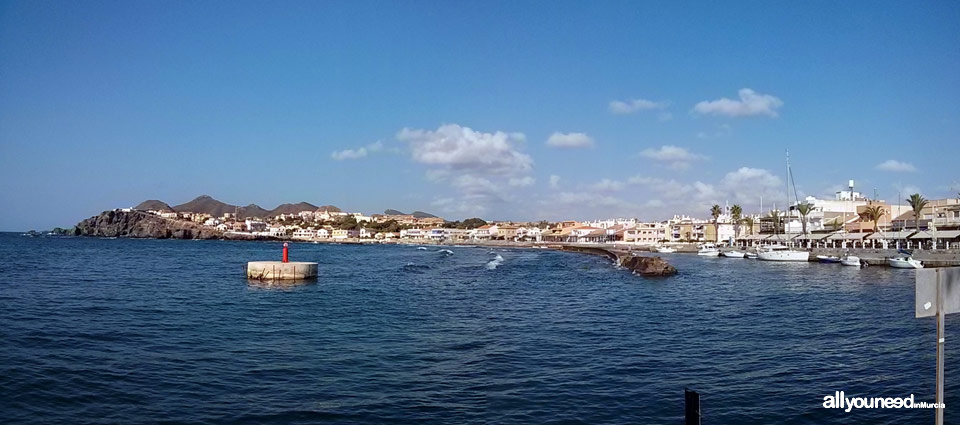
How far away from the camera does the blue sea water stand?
1074cm

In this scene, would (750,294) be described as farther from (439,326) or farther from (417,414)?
(417,414)

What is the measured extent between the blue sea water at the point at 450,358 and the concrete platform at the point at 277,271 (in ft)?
28.6

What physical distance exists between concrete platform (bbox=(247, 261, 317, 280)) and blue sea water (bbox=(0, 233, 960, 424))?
8.71 metres

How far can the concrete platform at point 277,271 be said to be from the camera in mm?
39156

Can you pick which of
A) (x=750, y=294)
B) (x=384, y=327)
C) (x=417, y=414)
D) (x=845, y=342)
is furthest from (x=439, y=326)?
(x=750, y=294)

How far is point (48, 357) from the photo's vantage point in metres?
14.5

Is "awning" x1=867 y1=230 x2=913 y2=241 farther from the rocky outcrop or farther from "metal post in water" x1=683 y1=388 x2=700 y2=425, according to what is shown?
"metal post in water" x1=683 y1=388 x2=700 y2=425

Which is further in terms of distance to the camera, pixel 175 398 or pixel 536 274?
pixel 536 274

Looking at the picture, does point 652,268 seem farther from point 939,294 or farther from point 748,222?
point 748,222

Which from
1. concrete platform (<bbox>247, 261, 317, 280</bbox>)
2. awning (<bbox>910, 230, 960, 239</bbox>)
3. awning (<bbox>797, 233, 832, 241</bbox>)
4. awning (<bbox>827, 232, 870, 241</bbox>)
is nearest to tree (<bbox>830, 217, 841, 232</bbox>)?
awning (<bbox>797, 233, 832, 241</bbox>)

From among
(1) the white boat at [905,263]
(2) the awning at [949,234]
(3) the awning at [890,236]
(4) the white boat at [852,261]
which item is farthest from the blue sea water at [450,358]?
(3) the awning at [890,236]

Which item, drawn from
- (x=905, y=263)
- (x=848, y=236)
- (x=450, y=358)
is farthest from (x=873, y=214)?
(x=450, y=358)

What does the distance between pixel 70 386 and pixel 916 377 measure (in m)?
16.8

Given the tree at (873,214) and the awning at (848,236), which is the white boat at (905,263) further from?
the tree at (873,214)
